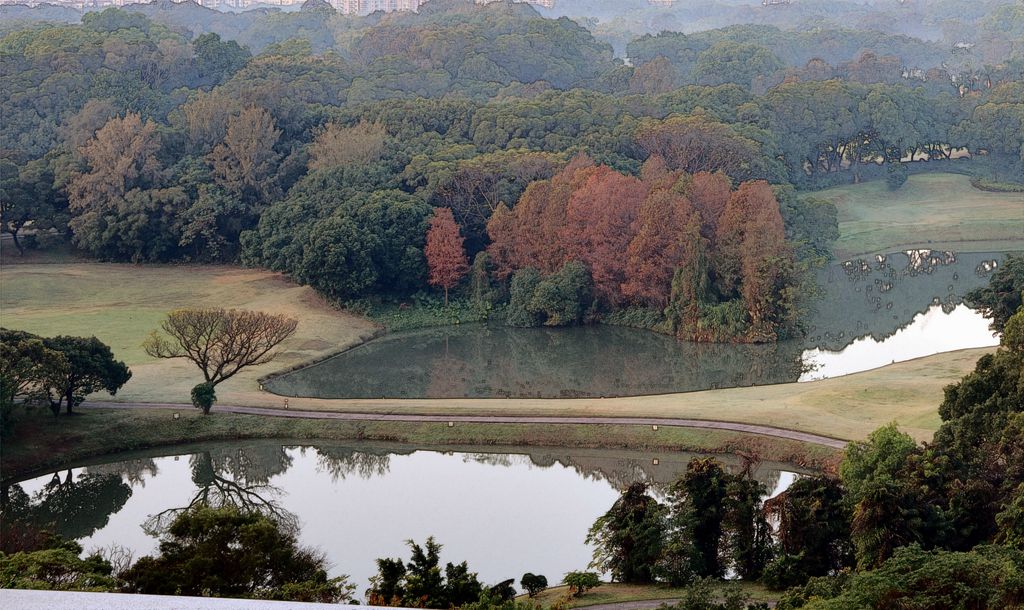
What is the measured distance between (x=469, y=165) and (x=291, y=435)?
64.7ft

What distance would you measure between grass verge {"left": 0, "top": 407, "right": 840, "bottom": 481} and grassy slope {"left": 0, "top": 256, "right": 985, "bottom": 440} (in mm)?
1175

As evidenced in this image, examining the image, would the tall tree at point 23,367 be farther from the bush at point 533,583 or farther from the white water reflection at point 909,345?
the white water reflection at point 909,345

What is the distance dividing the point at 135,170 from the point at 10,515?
86.6 feet

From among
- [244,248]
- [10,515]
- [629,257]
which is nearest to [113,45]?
[244,248]

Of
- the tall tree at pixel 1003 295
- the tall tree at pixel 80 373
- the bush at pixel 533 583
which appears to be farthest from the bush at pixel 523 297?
the bush at pixel 533 583

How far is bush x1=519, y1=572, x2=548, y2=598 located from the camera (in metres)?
21.9

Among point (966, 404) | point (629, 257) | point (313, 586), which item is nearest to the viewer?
point (313, 586)

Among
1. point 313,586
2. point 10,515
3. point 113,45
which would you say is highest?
point 113,45

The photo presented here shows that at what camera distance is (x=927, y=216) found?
62188 millimetres

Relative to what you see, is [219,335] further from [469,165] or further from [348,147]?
[348,147]

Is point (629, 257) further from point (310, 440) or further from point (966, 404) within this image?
point (966, 404)

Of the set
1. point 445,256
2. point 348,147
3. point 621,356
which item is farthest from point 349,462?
point 348,147

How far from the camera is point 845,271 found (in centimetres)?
5331

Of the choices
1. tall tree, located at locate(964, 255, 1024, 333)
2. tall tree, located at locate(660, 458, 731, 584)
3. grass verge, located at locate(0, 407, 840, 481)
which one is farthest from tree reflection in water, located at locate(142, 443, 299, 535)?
tall tree, located at locate(964, 255, 1024, 333)
